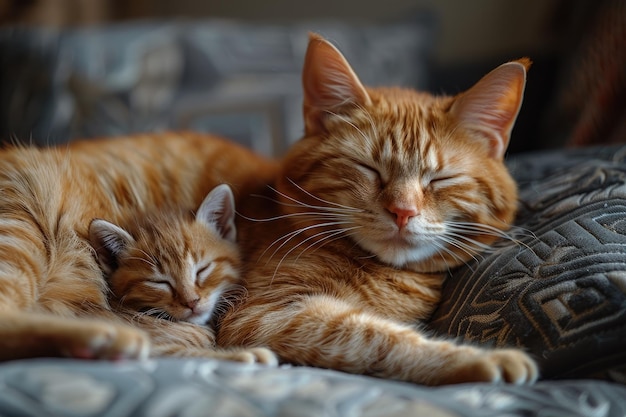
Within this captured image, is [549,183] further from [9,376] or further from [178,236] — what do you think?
[9,376]

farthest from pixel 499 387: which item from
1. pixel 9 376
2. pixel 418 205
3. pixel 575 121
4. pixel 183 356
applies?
pixel 575 121

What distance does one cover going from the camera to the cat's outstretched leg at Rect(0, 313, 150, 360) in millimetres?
912

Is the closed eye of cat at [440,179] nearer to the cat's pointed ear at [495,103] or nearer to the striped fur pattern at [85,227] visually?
the cat's pointed ear at [495,103]

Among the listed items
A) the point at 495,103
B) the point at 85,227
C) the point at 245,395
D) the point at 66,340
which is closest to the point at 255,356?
the point at 245,395

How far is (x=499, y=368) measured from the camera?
0.95m

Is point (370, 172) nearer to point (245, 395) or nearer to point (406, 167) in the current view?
point (406, 167)

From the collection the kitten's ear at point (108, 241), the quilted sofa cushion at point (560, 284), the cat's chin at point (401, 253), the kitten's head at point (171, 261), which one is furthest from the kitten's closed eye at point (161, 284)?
the quilted sofa cushion at point (560, 284)

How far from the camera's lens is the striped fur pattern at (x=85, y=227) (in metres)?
0.94

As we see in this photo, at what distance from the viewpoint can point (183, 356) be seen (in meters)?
1.08

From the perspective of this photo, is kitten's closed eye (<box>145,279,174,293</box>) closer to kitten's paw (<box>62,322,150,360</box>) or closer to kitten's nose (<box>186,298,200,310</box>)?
kitten's nose (<box>186,298,200,310</box>)

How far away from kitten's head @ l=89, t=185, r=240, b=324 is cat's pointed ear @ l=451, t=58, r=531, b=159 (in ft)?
1.98

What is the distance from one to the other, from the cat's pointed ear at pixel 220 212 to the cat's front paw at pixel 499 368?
0.68 m

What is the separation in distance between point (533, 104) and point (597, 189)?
1.25m

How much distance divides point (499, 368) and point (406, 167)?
1.55ft
